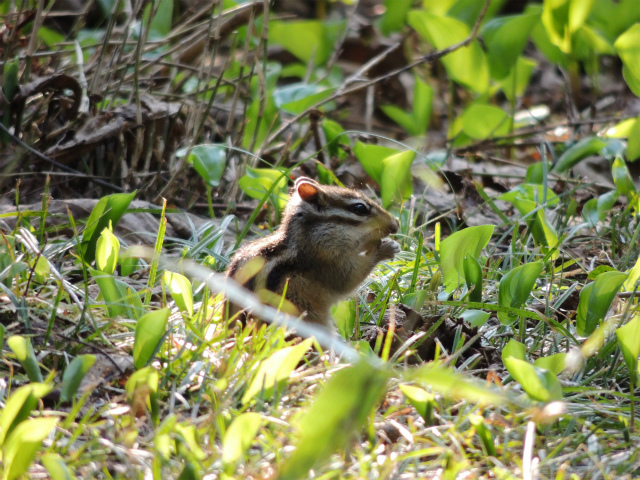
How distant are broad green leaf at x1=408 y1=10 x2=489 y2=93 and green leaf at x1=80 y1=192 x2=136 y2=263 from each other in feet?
8.47

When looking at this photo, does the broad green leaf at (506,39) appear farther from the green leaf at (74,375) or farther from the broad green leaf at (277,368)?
the green leaf at (74,375)

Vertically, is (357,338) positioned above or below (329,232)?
below

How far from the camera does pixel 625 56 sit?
150 inches

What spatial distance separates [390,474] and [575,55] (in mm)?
4961

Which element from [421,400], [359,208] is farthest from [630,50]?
[421,400]

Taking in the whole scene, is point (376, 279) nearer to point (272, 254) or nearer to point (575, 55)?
point (272, 254)

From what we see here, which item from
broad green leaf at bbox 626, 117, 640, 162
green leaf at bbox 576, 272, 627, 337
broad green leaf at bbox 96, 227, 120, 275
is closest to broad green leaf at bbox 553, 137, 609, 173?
broad green leaf at bbox 626, 117, 640, 162

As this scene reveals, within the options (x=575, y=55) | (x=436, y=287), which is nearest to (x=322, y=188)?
(x=436, y=287)

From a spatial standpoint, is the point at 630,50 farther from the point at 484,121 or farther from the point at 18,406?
the point at 18,406

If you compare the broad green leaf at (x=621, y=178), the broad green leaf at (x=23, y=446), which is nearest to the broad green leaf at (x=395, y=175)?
the broad green leaf at (x=621, y=178)

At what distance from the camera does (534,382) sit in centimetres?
235

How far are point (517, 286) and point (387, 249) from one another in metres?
0.67

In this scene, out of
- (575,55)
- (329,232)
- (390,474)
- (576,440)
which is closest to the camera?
(390,474)

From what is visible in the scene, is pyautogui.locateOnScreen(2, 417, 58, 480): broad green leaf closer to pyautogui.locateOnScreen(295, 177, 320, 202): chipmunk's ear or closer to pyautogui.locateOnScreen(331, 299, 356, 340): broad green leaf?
pyautogui.locateOnScreen(331, 299, 356, 340): broad green leaf
